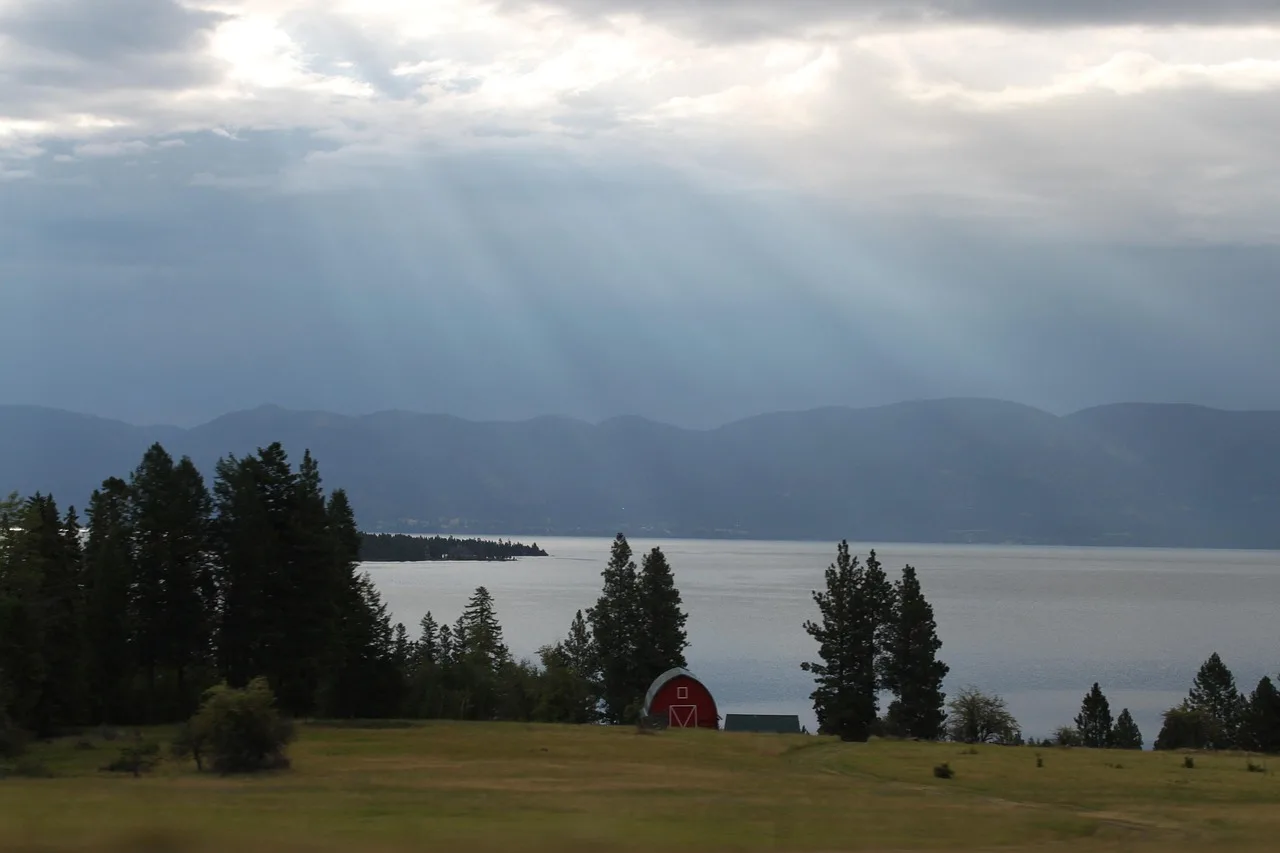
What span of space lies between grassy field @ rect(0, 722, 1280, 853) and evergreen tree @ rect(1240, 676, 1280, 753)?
30.6 meters

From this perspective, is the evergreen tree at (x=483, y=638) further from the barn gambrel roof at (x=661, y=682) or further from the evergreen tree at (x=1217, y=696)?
the evergreen tree at (x=1217, y=696)

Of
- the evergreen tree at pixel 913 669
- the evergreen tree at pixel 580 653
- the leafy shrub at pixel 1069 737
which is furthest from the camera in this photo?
the evergreen tree at pixel 580 653

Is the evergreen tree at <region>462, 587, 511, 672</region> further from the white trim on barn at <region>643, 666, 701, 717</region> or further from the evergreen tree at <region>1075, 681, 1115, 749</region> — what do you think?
the evergreen tree at <region>1075, 681, 1115, 749</region>

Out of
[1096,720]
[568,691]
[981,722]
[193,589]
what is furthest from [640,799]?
[1096,720]

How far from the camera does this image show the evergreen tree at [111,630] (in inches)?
1978

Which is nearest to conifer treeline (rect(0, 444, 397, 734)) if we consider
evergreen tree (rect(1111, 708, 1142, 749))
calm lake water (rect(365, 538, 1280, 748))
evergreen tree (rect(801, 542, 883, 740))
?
evergreen tree (rect(801, 542, 883, 740))

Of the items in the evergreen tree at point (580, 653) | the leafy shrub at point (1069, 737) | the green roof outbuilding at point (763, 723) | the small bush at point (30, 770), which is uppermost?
the evergreen tree at point (580, 653)

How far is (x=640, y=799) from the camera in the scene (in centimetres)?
2236

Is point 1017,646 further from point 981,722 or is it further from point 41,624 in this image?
point 41,624

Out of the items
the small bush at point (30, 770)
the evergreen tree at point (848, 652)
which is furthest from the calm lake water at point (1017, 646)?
the small bush at point (30, 770)

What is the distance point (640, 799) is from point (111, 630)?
35.2 m

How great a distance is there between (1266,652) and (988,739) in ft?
259

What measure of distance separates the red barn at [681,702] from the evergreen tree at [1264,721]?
96.7 ft

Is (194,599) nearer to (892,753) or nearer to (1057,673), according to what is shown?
(892,753)
